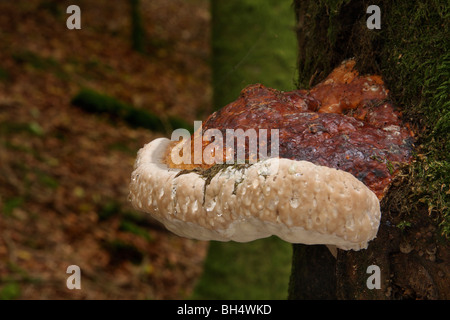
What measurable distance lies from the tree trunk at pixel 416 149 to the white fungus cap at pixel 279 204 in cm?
30

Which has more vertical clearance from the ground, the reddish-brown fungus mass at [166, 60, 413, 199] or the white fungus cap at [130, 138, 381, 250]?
the reddish-brown fungus mass at [166, 60, 413, 199]

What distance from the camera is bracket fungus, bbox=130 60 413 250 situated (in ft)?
4.17

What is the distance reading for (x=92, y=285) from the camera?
526 cm

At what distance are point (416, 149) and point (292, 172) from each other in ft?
2.04

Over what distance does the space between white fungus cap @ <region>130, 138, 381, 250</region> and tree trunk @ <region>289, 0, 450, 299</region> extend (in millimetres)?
301

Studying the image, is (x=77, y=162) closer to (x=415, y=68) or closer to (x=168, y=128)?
(x=168, y=128)

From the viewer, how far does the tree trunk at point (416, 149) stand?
1.57 m

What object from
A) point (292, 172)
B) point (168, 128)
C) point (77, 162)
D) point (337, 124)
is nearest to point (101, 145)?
point (77, 162)

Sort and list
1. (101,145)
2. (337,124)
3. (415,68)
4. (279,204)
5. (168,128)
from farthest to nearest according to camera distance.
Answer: (168,128)
(101,145)
(415,68)
(337,124)
(279,204)

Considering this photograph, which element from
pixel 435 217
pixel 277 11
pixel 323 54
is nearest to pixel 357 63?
pixel 323 54

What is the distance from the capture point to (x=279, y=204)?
1.27 m

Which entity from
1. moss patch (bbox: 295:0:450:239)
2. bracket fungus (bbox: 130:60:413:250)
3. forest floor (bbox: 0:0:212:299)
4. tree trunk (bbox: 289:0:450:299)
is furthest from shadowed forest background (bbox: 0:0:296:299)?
bracket fungus (bbox: 130:60:413:250)

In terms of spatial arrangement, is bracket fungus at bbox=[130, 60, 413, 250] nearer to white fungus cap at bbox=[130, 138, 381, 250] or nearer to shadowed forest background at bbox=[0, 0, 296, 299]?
white fungus cap at bbox=[130, 138, 381, 250]
